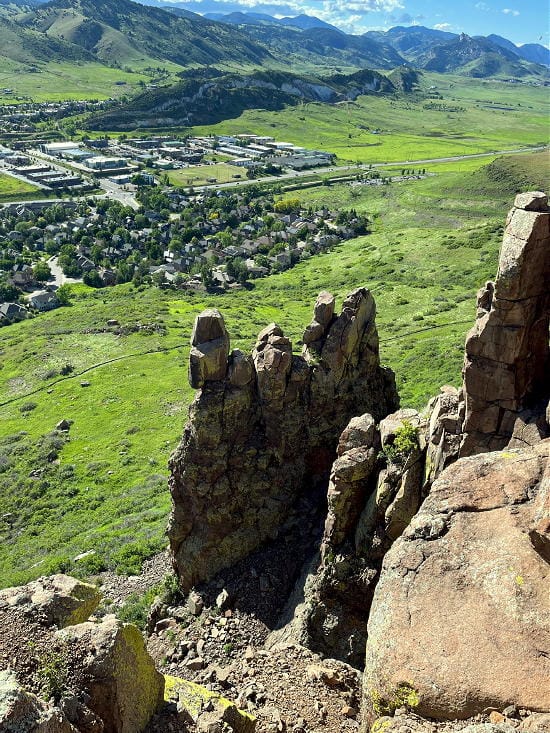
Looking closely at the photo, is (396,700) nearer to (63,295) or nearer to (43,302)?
(43,302)

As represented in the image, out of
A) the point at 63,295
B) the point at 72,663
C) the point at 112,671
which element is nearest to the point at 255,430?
the point at 112,671

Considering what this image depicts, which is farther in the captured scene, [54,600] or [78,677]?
[54,600]

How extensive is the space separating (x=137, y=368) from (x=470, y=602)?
271 ft

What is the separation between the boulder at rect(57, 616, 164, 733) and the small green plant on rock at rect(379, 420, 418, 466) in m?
12.8

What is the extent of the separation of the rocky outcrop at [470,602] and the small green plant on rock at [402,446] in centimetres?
581

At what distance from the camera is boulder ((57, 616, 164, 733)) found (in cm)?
1811

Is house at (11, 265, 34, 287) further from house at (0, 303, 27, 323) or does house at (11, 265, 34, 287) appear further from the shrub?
the shrub

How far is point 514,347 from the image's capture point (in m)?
22.4

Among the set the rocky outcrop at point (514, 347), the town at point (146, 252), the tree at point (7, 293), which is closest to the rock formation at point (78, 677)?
the rocky outcrop at point (514, 347)

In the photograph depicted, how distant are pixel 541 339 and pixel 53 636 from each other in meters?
20.8

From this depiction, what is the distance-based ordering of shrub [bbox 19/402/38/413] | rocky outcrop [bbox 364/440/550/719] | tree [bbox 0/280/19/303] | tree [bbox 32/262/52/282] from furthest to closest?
tree [bbox 32/262/52/282] → tree [bbox 0/280/19/303] → shrub [bbox 19/402/38/413] → rocky outcrop [bbox 364/440/550/719]

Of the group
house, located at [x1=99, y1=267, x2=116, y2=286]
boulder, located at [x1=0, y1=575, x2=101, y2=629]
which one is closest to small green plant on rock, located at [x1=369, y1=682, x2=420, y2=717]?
boulder, located at [x1=0, y1=575, x2=101, y2=629]

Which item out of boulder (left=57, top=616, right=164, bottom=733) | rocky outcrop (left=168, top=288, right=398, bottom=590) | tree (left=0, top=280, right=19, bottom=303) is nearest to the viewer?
boulder (left=57, top=616, right=164, bottom=733)

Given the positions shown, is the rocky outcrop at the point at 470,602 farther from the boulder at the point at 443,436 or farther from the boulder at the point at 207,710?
the boulder at the point at 207,710
